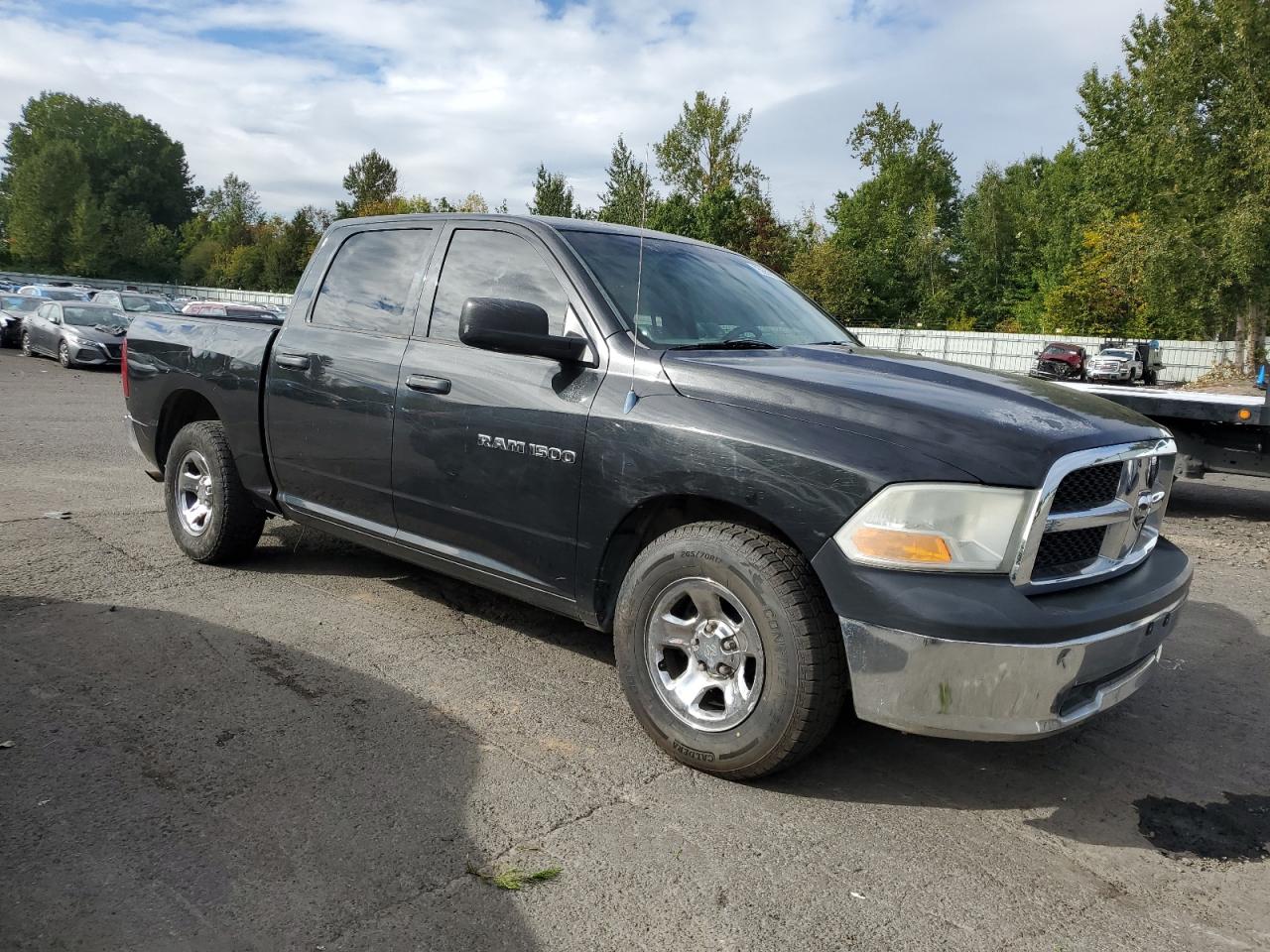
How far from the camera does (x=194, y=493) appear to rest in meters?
5.67

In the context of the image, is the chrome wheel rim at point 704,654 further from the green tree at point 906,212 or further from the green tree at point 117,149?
the green tree at point 117,149

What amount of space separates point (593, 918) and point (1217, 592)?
16.5 feet

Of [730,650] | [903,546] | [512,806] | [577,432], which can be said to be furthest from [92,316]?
[903,546]

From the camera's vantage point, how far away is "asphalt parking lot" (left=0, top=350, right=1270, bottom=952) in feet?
8.27

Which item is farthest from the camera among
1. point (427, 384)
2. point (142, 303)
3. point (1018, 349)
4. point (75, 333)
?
point (1018, 349)

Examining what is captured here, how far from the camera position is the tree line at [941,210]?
1428 inches

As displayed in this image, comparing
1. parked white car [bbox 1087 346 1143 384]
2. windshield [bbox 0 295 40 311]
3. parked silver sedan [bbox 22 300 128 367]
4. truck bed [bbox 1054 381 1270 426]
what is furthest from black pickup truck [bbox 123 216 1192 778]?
parked white car [bbox 1087 346 1143 384]

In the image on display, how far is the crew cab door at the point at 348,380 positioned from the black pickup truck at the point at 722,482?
15mm

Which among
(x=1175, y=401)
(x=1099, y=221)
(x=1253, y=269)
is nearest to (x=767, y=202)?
A: (x=1099, y=221)

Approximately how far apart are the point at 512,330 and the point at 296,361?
1.75 meters

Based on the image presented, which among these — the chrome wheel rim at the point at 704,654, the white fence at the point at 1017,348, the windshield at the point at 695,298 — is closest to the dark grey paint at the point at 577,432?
Answer: the windshield at the point at 695,298

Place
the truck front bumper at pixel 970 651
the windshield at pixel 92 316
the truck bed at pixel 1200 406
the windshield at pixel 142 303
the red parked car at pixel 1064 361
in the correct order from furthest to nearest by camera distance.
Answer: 1. the red parked car at pixel 1064 361
2. the windshield at pixel 142 303
3. the windshield at pixel 92 316
4. the truck bed at pixel 1200 406
5. the truck front bumper at pixel 970 651

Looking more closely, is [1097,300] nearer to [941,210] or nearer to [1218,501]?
[941,210]

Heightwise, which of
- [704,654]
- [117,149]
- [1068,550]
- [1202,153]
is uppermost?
[117,149]
